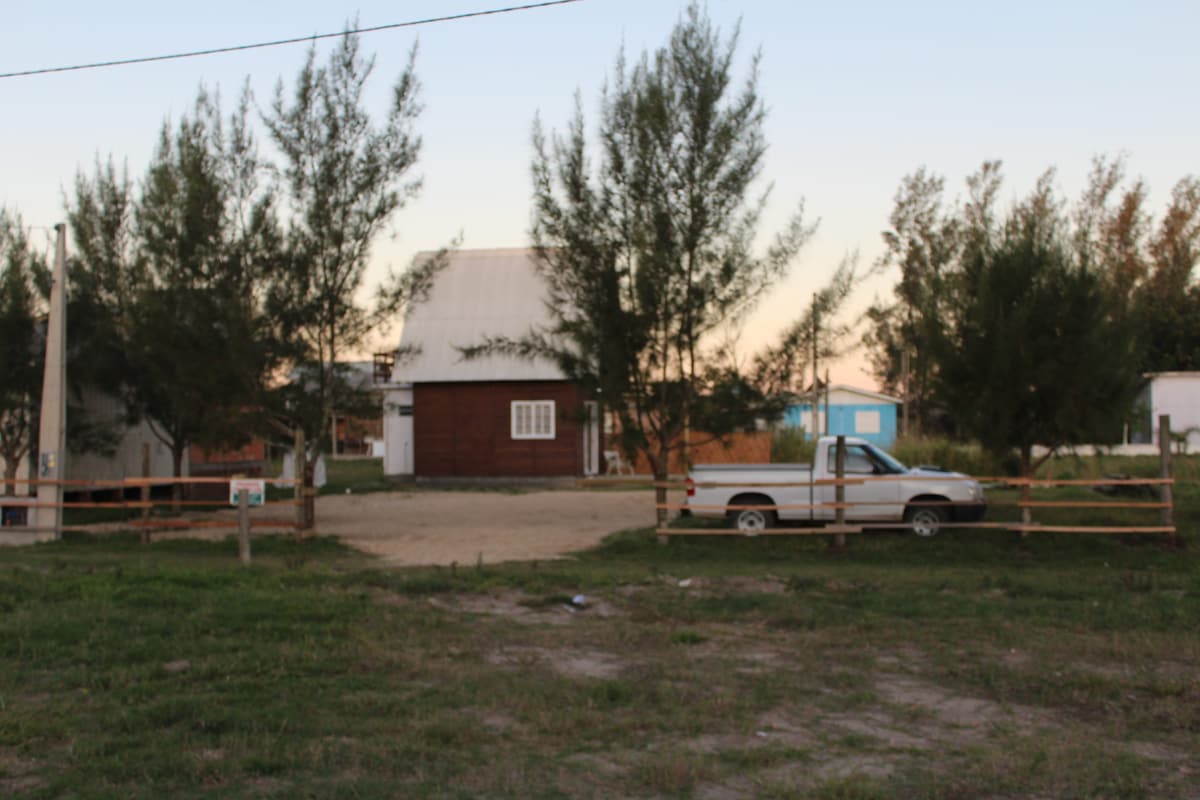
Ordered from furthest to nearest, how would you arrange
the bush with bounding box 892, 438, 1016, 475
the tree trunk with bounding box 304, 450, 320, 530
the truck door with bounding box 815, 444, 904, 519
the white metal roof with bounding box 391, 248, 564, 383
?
the white metal roof with bounding box 391, 248, 564, 383
the bush with bounding box 892, 438, 1016, 475
the tree trunk with bounding box 304, 450, 320, 530
the truck door with bounding box 815, 444, 904, 519

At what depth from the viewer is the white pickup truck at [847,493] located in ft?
58.1

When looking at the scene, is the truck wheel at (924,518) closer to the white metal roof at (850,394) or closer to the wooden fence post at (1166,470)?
the wooden fence post at (1166,470)

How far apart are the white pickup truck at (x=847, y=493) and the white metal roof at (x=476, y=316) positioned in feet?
56.2

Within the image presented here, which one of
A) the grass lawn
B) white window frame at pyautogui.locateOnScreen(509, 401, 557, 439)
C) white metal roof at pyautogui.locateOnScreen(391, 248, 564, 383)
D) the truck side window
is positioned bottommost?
the grass lawn

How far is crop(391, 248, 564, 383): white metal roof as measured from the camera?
3572cm

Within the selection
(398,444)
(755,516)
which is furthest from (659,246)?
(398,444)

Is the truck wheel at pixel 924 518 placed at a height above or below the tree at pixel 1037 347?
below

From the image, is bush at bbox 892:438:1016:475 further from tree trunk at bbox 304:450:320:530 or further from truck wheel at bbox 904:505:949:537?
tree trunk at bbox 304:450:320:530

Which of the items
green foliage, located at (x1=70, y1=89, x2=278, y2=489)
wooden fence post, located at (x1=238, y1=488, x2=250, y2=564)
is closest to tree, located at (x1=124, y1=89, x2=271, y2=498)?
green foliage, located at (x1=70, y1=89, x2=278, y2=489)

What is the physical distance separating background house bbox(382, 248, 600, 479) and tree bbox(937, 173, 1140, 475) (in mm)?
17884

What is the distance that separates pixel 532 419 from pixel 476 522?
1314 centimetres

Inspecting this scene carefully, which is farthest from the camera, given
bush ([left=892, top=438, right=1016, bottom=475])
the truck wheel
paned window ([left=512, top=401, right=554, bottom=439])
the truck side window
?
paned window ([left=512, top=401, right=554, bottom=439])

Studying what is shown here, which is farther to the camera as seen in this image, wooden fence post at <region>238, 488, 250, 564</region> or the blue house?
the blue house

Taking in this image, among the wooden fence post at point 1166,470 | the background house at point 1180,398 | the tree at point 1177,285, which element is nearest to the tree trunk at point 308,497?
the wooden fence post at point 1166,470
